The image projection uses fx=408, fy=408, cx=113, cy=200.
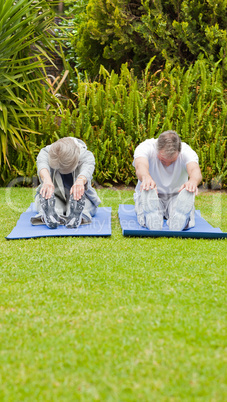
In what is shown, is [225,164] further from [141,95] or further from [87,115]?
[87,115]

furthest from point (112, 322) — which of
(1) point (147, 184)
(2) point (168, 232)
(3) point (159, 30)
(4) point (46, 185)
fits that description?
(3) point (159, 30)

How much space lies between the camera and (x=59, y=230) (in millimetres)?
3900

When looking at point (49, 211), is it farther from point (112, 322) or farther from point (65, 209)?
point (112, 322)

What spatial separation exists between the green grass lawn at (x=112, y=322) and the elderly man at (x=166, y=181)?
0.50m

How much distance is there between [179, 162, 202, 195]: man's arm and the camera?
12.2 ft

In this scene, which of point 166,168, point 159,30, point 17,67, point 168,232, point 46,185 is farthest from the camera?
point 159,30

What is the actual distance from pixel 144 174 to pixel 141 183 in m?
0.11

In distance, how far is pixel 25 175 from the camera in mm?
6820

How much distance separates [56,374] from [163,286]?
106 centimetres

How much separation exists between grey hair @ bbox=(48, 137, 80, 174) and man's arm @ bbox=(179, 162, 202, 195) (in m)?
1.11

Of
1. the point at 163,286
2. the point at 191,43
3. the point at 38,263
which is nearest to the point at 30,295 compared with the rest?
the point at 38,263

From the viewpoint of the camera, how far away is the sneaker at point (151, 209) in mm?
3843

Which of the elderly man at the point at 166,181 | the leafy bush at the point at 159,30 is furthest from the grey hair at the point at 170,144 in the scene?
the leafy bush at the point at 159,30

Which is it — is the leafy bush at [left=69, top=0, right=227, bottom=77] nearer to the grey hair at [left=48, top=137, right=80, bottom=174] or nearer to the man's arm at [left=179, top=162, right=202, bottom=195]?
the man's arm at [left=179, top=162, right=202, bottom=195]
